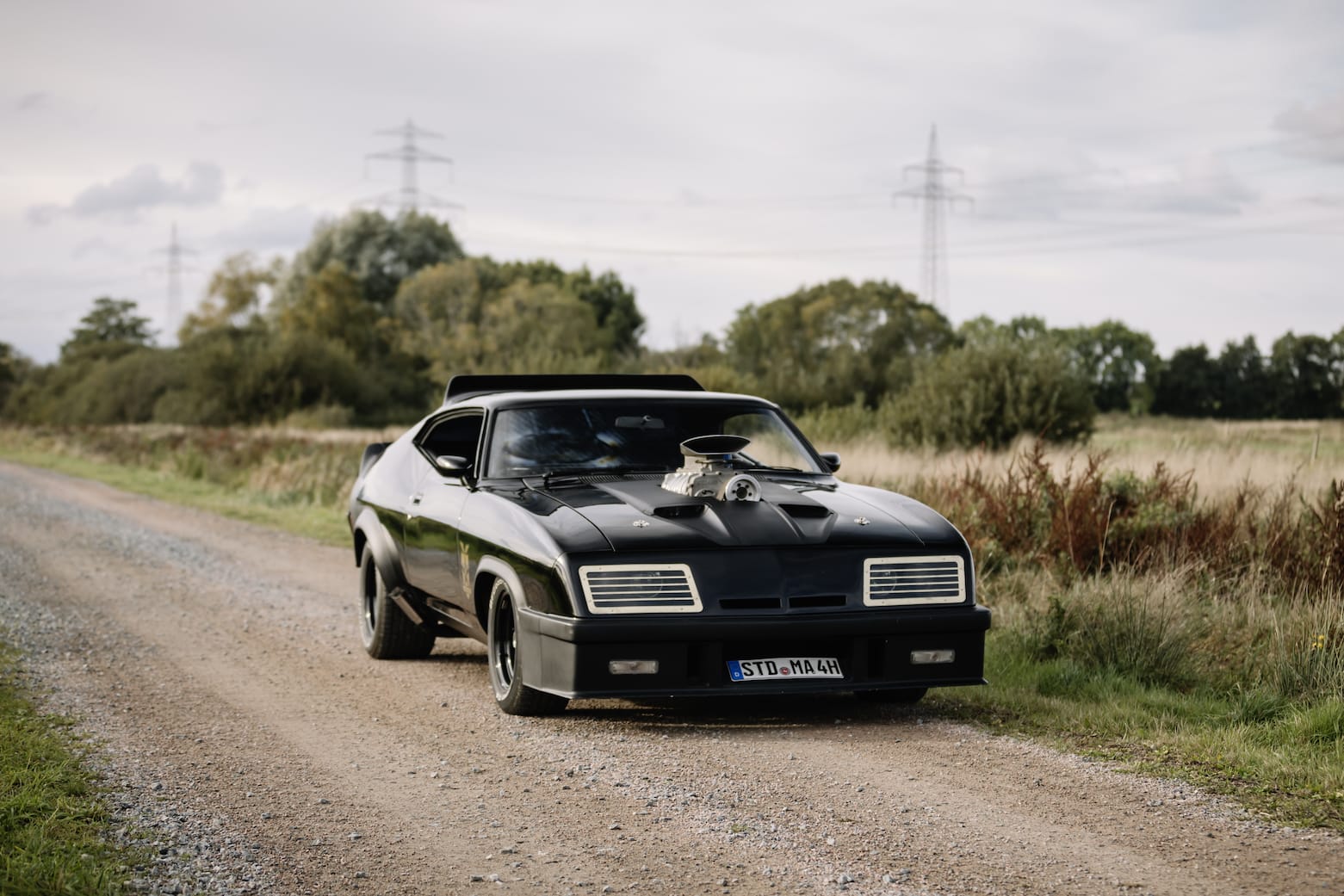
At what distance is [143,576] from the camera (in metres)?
13.8

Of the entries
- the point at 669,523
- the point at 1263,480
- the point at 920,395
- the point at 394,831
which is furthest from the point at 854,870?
the point at 920,395

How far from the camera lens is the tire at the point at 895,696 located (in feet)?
23.8

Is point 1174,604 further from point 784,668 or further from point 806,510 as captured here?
point 784,668

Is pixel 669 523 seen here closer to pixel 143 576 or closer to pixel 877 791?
pixel 877 791

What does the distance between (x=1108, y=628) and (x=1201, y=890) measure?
4252mm

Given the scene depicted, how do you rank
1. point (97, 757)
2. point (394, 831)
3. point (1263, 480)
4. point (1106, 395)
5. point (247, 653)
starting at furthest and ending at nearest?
point (1106, 395)
point (1263, 480)
point (247, 653)
point (97, 757)
point (394, 831)

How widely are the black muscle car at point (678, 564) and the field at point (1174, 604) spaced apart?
0.93 meters

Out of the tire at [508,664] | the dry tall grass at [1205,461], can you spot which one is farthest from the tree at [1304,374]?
the tire at [508,664]

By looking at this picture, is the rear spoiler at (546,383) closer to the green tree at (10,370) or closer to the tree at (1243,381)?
the tree at (1243,381)

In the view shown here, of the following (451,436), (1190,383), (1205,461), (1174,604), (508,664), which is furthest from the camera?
(1190,383)

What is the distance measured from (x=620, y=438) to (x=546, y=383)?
1.58 m

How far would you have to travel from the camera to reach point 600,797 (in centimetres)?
557

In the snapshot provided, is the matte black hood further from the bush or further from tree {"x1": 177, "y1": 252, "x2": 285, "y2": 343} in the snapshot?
tree {"x1": 177, "y1": 252, "x2": 285, "y2": 343}

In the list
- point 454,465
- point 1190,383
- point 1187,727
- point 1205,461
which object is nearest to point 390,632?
point 454,465
